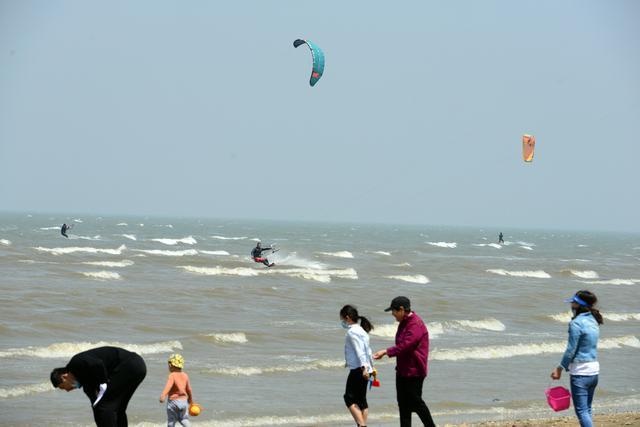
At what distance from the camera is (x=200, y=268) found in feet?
136

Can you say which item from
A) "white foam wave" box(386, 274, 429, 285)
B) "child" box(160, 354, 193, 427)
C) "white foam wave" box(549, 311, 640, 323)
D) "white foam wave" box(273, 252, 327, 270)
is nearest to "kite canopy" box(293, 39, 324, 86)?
"white foam wave" box(549, 311, 640, 323)

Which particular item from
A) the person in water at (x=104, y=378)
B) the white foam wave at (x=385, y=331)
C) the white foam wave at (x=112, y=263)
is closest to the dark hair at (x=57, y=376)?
the person in water at (x=104, y=378)

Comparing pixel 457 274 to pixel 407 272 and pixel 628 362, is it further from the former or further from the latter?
pixel 628 362

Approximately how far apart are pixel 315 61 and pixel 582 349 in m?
14.6

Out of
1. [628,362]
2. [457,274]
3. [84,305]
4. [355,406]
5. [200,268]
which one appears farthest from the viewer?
[457,274]

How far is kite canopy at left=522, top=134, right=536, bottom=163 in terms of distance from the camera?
20.6 m

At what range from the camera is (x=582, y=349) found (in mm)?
6410

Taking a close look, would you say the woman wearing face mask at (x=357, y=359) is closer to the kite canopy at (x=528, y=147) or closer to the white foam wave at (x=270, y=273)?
the kite canopy at (x=528, y=147)

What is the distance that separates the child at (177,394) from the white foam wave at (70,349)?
827 cm

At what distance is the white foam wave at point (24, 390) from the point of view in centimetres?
1219

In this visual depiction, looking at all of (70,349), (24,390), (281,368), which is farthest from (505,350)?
(24,390)

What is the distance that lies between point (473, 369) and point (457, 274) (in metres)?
29.4

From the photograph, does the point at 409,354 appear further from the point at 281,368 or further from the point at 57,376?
the point at 281,368

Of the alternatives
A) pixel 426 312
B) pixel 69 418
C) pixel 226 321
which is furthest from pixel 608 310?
pixel 69 418
